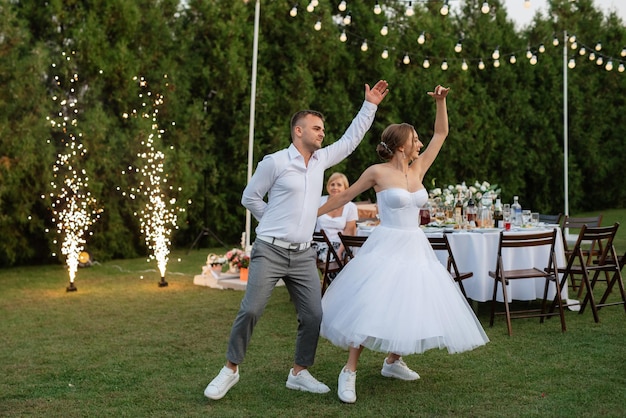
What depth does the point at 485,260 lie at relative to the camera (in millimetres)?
6598

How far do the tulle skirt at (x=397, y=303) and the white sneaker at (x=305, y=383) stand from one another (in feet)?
0.94

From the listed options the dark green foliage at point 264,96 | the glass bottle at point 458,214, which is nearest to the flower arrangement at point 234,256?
the dark green foliage at point 264,96

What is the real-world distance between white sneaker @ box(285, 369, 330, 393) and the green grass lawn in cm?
4

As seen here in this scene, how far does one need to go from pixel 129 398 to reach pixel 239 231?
9.13m

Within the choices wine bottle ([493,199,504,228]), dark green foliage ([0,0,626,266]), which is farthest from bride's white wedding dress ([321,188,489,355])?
dark green foliage ([0,0,626,266])

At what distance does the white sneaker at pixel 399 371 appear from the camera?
15.1 ft

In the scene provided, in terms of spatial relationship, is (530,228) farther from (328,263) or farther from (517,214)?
(328,263)

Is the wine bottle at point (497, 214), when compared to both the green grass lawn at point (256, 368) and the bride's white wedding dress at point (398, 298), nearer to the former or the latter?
the green grass lawn at point (256, 368)

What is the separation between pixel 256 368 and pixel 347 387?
959 millimetres

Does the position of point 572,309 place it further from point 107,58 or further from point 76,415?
point 107,58

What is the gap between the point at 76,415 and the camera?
401cm

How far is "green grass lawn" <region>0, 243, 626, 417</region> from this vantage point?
4074mm

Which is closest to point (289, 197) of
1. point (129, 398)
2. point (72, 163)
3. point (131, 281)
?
point (129, 398)

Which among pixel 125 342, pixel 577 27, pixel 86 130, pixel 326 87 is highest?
pixel 577 27
